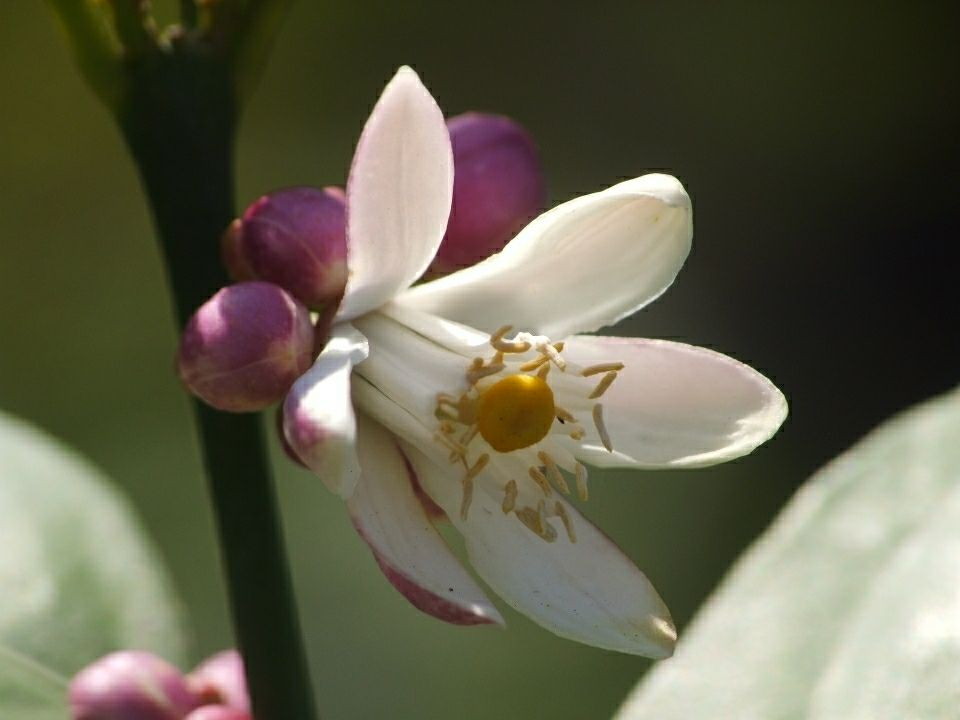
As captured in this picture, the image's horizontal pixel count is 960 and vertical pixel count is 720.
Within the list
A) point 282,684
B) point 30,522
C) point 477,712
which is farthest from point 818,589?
point 477,712

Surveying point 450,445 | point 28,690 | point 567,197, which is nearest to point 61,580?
point 28,690

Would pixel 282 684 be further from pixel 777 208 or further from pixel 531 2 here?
pixel 531 2

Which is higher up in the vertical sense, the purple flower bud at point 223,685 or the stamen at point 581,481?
the stamen at point 581,481

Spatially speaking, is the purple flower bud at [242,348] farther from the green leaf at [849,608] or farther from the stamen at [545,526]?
the green leaf at [849,608]

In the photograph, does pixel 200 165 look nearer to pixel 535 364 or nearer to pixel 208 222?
pixel 208 222

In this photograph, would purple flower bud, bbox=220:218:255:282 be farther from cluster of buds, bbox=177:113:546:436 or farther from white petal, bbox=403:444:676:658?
white petal, bbox=403:444:676:658

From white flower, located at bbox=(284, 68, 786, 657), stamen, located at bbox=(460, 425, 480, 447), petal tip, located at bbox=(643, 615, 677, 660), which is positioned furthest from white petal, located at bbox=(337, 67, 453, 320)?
petal tip, located at bbox=(643, 615, 677, 660)

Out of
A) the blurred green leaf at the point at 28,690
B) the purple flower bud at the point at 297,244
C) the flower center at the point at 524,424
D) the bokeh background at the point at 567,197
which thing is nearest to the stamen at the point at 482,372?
the flower center at the point at 524,424
